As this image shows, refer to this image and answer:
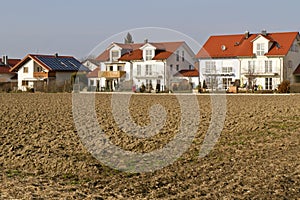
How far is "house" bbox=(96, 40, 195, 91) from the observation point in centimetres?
6519

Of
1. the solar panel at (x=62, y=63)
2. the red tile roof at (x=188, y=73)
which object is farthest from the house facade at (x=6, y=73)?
the red tile roof at (x=188, y=73)

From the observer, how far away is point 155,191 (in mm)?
7750

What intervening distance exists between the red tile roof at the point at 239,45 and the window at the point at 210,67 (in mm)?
829

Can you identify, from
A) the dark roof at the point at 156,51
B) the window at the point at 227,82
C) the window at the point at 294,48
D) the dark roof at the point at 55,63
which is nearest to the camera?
the window at the point at 294,48

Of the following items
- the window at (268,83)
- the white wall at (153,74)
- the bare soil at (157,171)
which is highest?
the white wall at (153,74)

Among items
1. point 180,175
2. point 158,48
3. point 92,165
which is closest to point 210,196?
point 180,175

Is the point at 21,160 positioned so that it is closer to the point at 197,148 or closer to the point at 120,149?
the point at 120,149

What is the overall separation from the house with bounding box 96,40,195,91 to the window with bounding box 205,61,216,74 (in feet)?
16.9

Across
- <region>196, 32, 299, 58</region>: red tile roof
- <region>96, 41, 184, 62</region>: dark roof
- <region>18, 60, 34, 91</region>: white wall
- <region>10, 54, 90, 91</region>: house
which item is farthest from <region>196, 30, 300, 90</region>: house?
<region>18, 60, 34, 91</region>: white wall

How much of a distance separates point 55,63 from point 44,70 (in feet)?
7.34

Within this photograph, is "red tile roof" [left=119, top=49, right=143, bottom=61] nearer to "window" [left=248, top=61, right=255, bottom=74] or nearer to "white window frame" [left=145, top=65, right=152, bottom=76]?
"white window frame" [left=145, top=65, right=152, bottom=76]

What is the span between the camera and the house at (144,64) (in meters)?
65.2

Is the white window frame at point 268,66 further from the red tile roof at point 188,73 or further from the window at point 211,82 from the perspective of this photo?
the red tile roof at point 188,73

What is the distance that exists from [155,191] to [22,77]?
218ft
